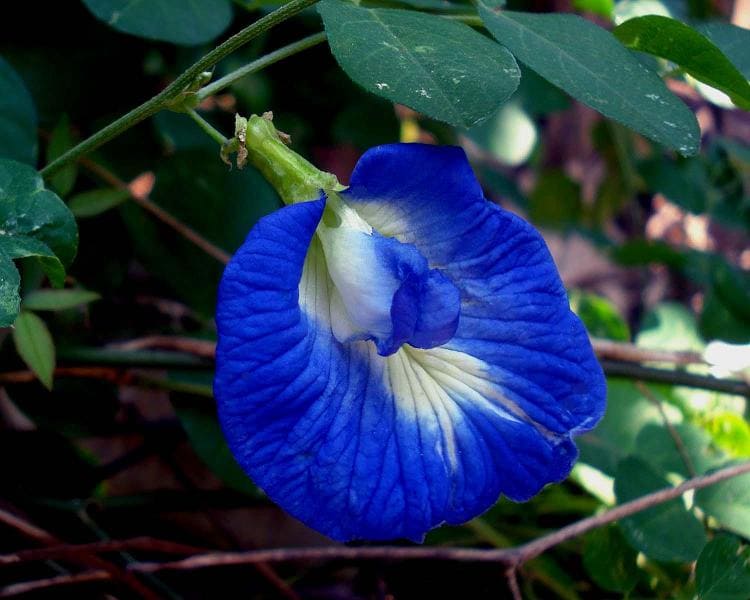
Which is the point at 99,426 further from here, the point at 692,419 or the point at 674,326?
the point at 674,326

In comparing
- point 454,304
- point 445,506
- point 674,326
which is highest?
point 454,304

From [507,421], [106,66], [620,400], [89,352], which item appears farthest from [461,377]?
[106,66]

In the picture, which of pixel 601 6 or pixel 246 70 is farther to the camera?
pixel 601 6

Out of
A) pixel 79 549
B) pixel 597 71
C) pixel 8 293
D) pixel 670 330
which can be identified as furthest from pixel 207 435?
pixel 670 330

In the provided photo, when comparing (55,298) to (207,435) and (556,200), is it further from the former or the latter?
(556,200)

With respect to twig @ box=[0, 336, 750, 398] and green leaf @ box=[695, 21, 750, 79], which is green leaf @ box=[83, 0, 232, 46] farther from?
green leaf @ box=[695, 21, 750, 79]

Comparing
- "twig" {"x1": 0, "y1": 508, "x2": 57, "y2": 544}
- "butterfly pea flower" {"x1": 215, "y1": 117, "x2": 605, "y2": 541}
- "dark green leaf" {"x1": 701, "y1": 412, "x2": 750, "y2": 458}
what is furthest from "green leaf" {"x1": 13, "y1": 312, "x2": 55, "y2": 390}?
"dark green leaf" {"x1": 701, "y1": 412, "x2": 750, "y2": 458}
